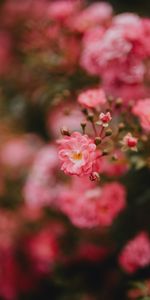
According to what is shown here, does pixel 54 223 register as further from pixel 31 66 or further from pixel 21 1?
pixel 21 1

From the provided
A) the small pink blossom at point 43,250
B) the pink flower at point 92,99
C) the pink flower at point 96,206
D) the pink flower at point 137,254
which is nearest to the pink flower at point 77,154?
the pink flower at point 92,99

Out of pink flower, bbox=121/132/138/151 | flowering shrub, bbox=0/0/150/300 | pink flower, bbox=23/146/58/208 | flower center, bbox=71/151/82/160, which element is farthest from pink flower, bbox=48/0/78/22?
flower center, bbox=71/151/82/160

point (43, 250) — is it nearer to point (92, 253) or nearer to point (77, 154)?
point (92, 253)

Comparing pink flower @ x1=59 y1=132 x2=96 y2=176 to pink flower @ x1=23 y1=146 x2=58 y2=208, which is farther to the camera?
pink flower @ x1=23 y1=146 x2=58 y2=208

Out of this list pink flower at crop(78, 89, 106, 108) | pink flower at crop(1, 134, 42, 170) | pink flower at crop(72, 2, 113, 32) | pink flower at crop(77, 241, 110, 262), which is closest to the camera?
pink flower at crop(78, 89, 106, 108)

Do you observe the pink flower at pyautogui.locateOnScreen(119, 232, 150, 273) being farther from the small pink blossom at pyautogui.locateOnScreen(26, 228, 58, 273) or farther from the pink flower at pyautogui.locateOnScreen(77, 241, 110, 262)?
the small pink blossom at pyautogui.locateOnScreen(26, 228, 58, 273)

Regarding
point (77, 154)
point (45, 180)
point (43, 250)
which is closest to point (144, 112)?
point (77, 154)

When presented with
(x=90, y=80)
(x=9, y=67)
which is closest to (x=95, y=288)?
(x=90, y=80)

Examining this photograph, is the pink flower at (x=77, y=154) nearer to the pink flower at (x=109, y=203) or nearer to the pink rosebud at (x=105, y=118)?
the pink rosebud at (x=105, y=118)
